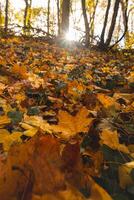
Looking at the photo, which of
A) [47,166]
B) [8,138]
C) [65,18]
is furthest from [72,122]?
[65,18]

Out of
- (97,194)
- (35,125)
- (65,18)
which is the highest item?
(65,18)

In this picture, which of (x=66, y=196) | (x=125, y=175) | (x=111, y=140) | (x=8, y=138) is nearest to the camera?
(x=66, y=196)

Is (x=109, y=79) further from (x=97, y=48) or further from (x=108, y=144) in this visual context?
(x=97, y=48)

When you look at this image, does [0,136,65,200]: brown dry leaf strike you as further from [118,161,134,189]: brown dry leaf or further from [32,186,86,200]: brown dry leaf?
[118,161,134,189]: brown dry leaf

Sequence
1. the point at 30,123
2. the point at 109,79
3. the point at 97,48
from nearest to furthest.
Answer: the point at 30,123 < the point at 109,79 < the point at 97,48

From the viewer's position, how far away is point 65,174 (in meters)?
0.82

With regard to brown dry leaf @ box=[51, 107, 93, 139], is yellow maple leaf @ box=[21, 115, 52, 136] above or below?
below

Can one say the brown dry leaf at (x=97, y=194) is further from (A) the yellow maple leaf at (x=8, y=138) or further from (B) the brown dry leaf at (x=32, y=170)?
(A) the yellow maple leaf at (x=8, y=138)

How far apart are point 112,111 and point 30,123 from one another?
1.50ft

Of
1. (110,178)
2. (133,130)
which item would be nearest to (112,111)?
(133,130)

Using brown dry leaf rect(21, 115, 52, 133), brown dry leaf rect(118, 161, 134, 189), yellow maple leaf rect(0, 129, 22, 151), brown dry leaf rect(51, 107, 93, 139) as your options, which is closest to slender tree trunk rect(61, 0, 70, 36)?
brown dry leaf rect(21, 115, 52, 133)

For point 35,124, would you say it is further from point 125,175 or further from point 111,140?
point 125,175

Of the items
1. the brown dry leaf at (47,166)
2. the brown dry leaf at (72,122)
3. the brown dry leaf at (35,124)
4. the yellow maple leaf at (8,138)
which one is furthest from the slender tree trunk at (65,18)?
the brown dry leaf at (47,166)

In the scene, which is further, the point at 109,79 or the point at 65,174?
the point at 109,79
